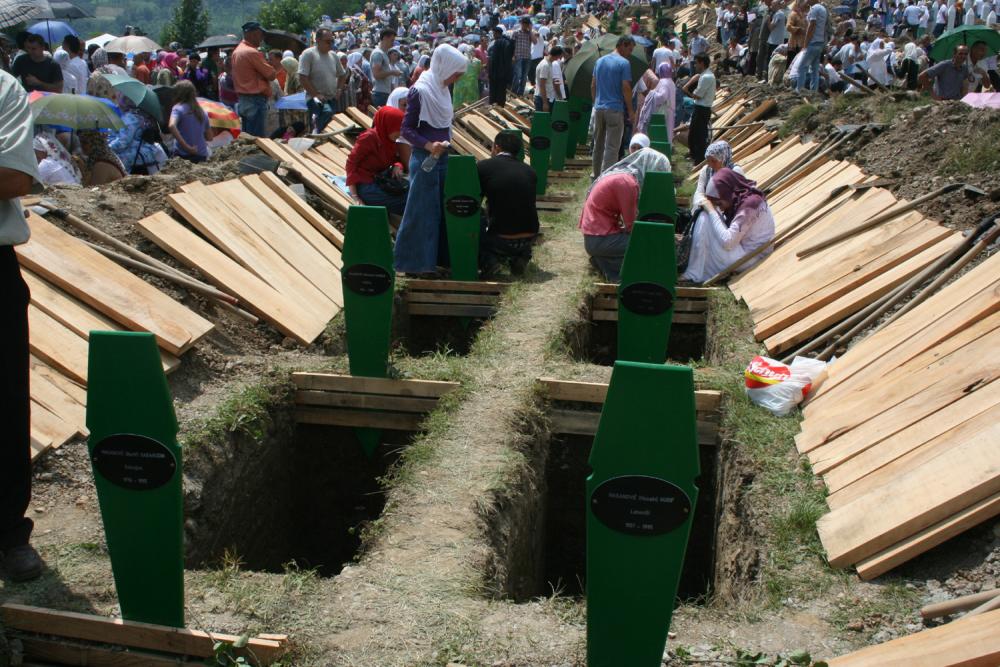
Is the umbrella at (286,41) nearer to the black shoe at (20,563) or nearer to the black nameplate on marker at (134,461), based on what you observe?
the black shoe at (20,563)

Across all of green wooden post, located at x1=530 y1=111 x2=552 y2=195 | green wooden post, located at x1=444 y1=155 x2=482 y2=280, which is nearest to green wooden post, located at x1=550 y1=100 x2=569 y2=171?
green wooden post, located at x1=530 y1=111 x2=552 y2=195

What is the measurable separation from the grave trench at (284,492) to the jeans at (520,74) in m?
17.3

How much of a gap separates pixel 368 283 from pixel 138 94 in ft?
21.2

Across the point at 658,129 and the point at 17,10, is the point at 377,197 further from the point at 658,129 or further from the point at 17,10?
the point at 658,129

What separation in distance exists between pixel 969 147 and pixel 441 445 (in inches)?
245

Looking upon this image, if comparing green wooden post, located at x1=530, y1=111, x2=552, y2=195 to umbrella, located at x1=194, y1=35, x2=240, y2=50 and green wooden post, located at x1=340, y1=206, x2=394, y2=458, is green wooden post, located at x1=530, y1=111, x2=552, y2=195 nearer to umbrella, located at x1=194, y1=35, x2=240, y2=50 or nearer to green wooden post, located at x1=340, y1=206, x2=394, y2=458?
green wooden post, located at x1=340, y1=206, x2=394, y2=458

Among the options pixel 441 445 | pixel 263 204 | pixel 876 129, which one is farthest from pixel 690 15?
pixel 441 445

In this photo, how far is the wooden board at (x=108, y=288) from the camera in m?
5.95

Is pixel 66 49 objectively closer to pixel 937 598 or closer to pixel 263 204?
pixel 263 204

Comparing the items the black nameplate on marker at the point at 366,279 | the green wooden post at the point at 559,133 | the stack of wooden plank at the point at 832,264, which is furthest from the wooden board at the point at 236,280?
the green wooden post at the point at 559,133

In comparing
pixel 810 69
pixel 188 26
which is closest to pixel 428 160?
pixel 810 69

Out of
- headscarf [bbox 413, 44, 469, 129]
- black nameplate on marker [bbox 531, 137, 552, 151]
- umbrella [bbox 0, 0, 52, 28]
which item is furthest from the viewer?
black nameplate on marker [bbox 531, 137, 552, 151]

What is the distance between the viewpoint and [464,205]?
867cm

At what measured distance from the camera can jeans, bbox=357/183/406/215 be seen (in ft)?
31.7
